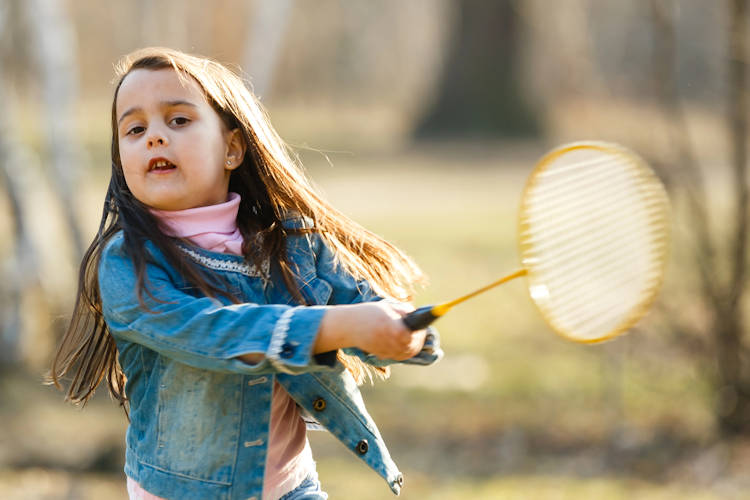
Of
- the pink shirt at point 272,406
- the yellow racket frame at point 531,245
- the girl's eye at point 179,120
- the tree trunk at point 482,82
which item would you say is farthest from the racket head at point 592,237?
the tree trunk at point 482,82

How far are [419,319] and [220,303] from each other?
43 centimetres

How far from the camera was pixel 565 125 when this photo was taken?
22.1 m

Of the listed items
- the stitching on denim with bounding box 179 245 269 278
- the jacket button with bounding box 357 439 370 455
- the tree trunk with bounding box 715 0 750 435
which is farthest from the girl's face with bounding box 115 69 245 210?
the tree trunk with bounding box 715 0 750 435

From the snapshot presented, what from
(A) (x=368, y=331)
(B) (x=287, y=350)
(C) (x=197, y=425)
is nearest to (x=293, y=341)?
(B) (x=287, y=350)

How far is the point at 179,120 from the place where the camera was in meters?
2.33

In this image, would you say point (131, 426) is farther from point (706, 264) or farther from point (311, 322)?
point (706, 264)

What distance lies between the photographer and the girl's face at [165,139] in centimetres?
228

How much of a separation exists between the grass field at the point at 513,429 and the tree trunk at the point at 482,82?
13.7m

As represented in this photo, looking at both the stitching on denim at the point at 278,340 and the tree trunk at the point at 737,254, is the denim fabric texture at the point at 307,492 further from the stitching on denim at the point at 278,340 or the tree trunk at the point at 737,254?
the tree trunk at the point at 737,254

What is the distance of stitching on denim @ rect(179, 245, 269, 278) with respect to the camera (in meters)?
2.30

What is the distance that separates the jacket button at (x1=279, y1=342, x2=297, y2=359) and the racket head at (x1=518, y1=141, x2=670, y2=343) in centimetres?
55

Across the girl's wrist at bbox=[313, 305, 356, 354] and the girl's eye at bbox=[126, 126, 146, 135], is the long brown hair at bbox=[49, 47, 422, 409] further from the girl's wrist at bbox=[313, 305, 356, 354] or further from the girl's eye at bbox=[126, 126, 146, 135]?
the girl's wrist at bbox=[313, 305, 356, 354]

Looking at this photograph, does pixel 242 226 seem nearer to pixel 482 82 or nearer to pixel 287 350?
pixel 287 350

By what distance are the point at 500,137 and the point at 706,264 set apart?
54.4 feet
